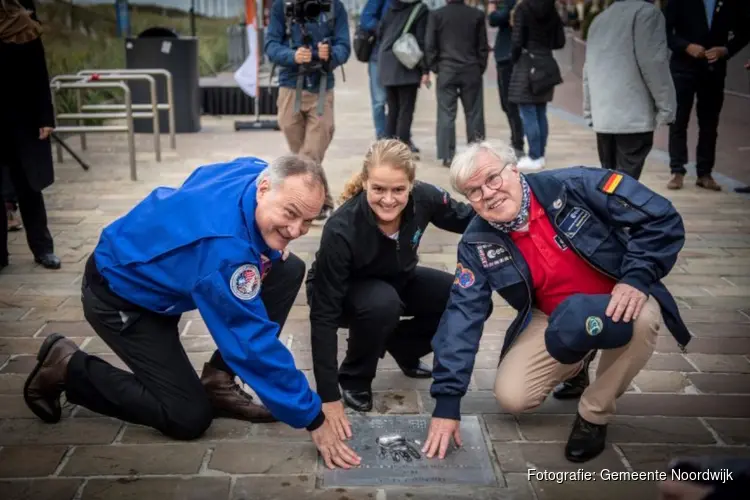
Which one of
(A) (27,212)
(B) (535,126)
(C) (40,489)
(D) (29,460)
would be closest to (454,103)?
(B) (535,126)

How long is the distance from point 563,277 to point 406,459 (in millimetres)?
858

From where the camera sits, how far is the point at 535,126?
335 inches

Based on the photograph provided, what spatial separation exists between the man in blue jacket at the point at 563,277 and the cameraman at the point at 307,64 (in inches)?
144

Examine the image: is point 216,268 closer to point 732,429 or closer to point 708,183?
point 732,429

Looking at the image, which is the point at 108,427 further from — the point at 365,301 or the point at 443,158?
the point at 443,158

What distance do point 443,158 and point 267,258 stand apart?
592 cm

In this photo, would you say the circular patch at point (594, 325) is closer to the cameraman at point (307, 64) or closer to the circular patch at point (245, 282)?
the circular patch at point (245, 282)

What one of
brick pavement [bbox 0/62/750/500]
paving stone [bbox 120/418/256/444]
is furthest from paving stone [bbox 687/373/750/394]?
paving stone [bbox 120/418/256/444]

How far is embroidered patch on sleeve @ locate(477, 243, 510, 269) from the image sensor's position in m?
3.25

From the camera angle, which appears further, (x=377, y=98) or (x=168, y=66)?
(x=168, y=66)

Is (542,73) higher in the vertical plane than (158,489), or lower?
higher

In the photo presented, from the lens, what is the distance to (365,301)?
350 cm

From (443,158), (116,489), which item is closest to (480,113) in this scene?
(443,158)

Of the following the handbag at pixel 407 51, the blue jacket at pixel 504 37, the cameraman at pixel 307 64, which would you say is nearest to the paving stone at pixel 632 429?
the cameraman at pixel 307 64
